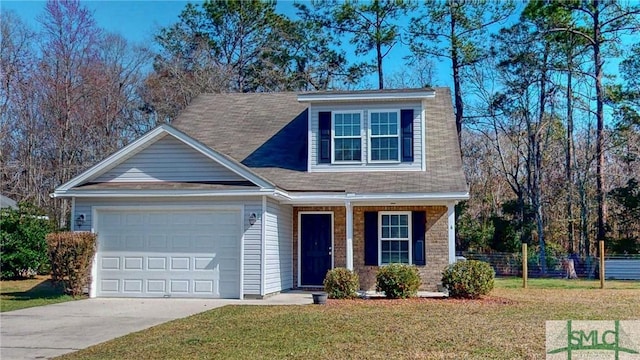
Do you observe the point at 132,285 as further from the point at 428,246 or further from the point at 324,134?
the point at 428,246

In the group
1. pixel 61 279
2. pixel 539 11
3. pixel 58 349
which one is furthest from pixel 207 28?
pixel 58 349

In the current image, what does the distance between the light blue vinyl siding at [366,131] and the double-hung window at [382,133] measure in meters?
0.12

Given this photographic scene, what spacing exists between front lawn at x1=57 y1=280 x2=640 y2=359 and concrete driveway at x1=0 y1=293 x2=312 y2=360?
0.53 meters

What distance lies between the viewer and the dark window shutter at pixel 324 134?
58.2 feet

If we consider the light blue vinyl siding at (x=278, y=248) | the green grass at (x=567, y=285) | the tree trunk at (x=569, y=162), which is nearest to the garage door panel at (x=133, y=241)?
the light blue vinyl siding at (x=278, y=248)

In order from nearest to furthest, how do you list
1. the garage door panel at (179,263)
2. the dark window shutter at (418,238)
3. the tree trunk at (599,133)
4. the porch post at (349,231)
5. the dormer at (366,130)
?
1. the garage door panel at (179,263)
2. the porch post at (349,231)
3. the dark window shutter at (418,238)
4. the dormer at (366,130)
5. the tree trunk at (599,133)

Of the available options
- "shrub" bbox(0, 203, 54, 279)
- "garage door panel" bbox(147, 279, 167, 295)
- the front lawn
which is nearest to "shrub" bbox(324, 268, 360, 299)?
the front lawn

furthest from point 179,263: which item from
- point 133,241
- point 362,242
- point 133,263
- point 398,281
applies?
→ point 398,281

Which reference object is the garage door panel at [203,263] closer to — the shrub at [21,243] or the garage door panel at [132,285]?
the garage door panel at [132,285]

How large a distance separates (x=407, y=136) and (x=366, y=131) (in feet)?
3.72

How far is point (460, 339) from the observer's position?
8.50m

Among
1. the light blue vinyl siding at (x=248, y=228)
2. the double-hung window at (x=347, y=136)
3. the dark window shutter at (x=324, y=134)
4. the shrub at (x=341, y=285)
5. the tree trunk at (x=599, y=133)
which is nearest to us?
the shrub at (x=341, y=285)

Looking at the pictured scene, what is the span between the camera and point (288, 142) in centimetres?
1912

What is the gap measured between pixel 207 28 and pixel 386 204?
2202cm
